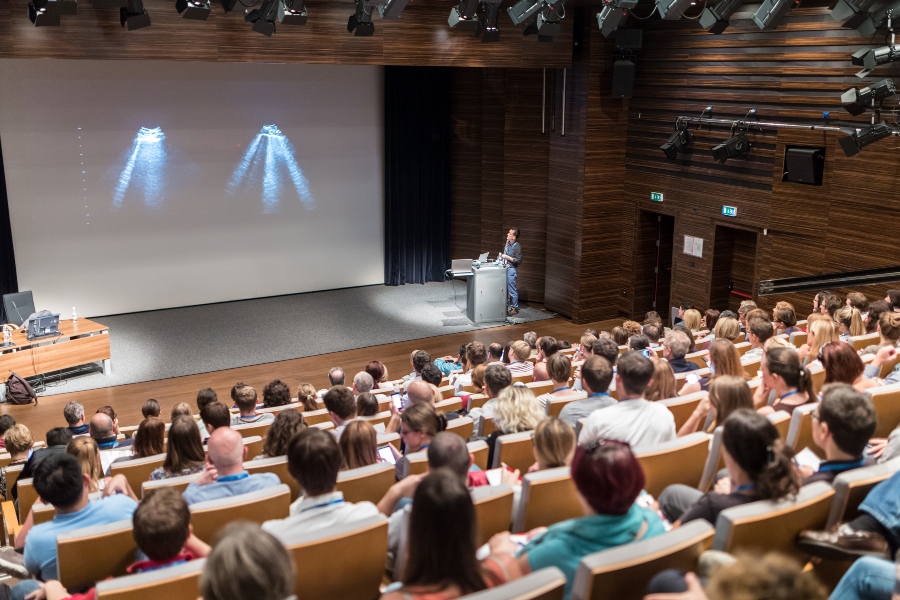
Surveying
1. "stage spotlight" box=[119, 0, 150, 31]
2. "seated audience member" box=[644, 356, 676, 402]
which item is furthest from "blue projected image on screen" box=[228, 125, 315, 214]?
"seated audience member" box=[644, 356, 676, 402]

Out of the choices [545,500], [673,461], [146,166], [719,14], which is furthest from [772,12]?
[146,166]

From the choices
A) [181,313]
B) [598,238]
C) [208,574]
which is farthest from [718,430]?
[181,313]

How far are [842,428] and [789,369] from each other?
3.46 feet

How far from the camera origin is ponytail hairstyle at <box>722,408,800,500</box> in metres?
2.59

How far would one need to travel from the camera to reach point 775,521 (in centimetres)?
250

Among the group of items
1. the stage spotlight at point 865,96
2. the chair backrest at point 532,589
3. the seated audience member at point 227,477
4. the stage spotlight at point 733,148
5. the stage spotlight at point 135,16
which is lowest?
the seated audience member at point 227,477

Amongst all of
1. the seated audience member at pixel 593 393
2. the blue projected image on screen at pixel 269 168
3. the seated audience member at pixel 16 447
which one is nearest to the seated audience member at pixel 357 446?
the seated audience member at pixel 593 393

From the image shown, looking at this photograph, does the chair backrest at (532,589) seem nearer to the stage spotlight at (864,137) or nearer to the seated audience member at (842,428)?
the seated audience member at (842,428)

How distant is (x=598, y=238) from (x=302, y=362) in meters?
4.43

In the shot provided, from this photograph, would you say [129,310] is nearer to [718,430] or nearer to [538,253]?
[538,253]

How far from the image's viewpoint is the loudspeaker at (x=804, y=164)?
895cm

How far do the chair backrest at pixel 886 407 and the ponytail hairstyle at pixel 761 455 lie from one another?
1.35 m

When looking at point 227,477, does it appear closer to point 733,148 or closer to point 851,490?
point 851,490

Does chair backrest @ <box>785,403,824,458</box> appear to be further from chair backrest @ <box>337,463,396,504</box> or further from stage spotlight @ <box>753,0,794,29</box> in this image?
stage spotlight @ <box>753,0,794,29</box>
